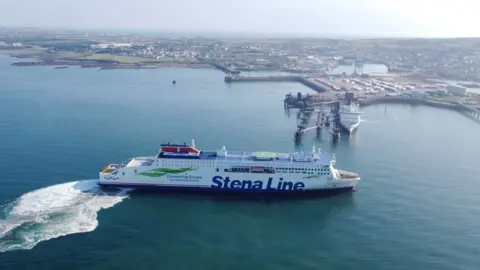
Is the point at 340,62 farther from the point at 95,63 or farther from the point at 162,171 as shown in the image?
the point at 162,171

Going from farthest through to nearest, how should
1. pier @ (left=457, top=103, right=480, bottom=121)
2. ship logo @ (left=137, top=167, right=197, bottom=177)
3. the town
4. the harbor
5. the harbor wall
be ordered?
the town, the harbor wall, the harbor, pier @ (left=457, top=103, right=480, bottom=121), ship logo @ (left=137, top=167, right=197, bottom=177)

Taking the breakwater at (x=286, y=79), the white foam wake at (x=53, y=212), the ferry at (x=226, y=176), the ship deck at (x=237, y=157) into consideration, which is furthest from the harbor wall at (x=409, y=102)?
the white foam wake at (x=53, y=212)

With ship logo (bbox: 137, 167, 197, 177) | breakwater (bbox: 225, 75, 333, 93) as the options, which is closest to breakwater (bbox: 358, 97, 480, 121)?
breakwater (bbox: 225, 75, 333, 93)

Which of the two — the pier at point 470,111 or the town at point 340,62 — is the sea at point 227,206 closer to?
the pier at point 470,111

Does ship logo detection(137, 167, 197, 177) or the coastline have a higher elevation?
the coastline

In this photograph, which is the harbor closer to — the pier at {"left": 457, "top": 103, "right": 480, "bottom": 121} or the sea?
the pier at {"left": 457, "top": 103, "right": 480, "bottom": 121}

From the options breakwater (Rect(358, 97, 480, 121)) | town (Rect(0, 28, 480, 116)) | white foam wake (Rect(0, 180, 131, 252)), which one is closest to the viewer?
white foam wake (Rect(0, 180, 131, 252))

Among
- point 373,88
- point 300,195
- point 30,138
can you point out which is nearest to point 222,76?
point 373,88

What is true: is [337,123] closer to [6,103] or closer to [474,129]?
[474,129]
